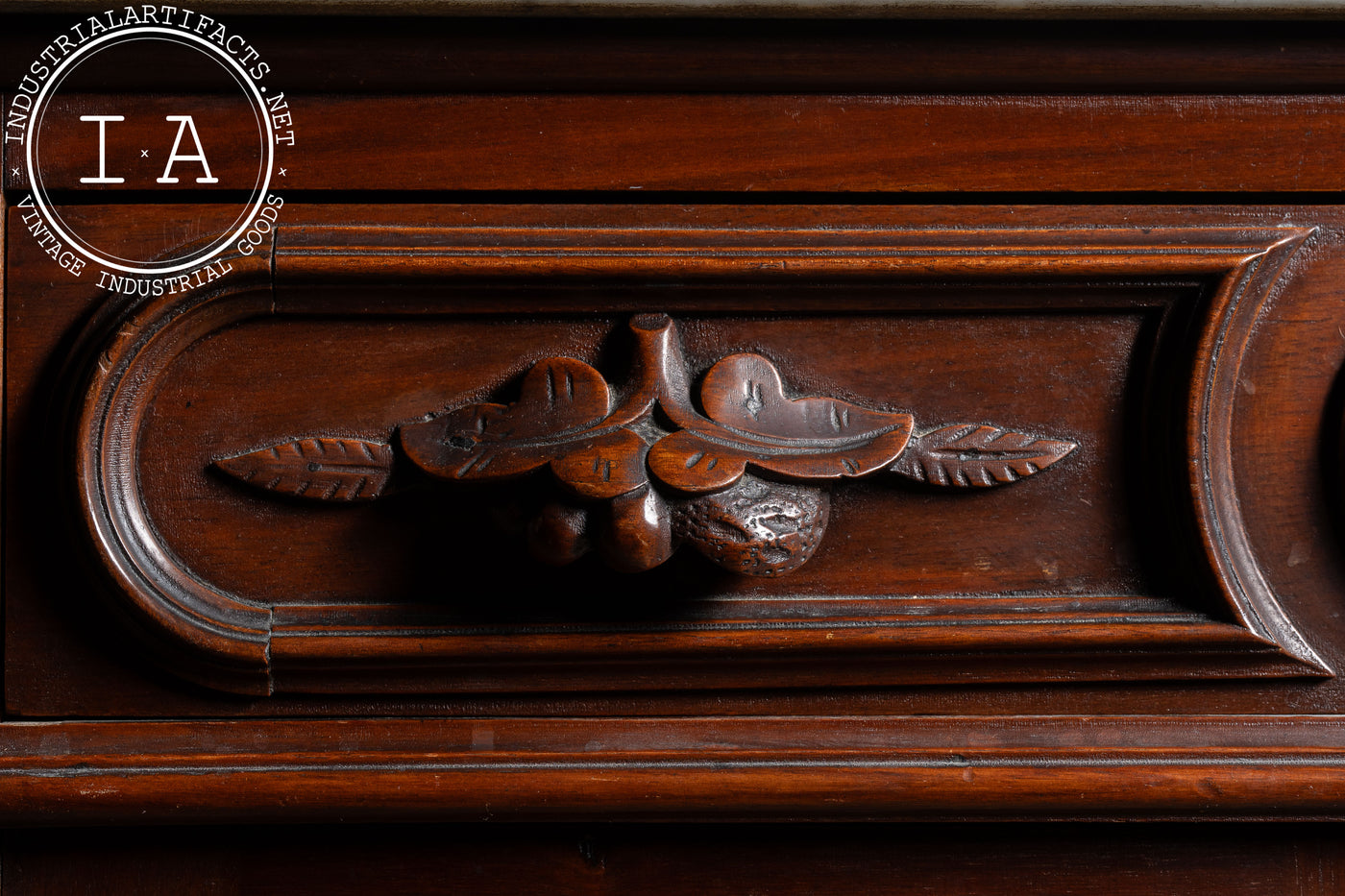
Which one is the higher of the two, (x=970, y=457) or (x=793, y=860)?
(x=970, y=457)

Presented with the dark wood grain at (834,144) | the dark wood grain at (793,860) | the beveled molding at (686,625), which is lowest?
the dark wood grain at (793,860)

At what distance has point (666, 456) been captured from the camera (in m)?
0.29

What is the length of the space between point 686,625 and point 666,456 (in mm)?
66

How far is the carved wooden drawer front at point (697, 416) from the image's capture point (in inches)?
12.4

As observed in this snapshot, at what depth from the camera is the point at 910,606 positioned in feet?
1.08

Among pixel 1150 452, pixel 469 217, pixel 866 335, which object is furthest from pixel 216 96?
pixel 1150 452

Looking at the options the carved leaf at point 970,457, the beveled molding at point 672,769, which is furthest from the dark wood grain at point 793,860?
the carved leaf at point 970,457

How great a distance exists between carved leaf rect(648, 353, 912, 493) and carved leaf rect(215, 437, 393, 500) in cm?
9

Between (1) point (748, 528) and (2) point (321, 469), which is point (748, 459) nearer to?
(1) point (748, 528)

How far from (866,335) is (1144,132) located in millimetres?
116
